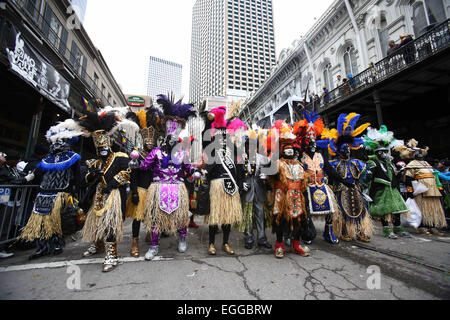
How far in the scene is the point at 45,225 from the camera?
3.25 m

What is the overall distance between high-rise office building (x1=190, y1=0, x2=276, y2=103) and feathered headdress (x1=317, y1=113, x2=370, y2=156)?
7299 centimetres

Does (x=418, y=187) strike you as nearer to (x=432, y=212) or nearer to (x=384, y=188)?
(x=432, y=212)

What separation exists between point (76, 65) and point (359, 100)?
710 inches

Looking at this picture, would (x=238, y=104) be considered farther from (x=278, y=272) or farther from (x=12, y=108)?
(x=12, y=108)

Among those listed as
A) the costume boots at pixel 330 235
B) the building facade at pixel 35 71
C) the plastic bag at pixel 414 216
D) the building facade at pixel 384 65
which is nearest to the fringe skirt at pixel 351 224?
the costume boots at pixel 330 235

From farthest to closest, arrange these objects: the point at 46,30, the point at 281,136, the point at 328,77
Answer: the point at 328,77 < the point at 46,30 < the point at 281,136

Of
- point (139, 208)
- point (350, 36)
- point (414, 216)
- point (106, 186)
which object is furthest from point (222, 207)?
point (350, 36)

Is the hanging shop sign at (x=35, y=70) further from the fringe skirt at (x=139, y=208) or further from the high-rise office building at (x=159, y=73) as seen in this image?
the high-rise office building at (x=159, y=73)

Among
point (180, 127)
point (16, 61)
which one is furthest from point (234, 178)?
point (16, 61)

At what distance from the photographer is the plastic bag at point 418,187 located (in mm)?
4843

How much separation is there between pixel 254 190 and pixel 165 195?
177cm

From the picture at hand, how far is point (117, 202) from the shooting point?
3039mm

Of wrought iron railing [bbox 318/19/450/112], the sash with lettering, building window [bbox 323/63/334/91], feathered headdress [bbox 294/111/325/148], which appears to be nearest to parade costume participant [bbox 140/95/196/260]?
the sash with lettering

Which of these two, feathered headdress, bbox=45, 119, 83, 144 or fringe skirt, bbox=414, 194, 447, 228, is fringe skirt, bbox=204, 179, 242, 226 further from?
fringe skirt, bbox=414, 194, 447, 228
